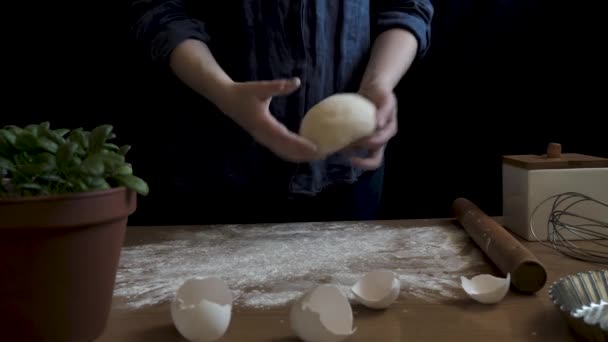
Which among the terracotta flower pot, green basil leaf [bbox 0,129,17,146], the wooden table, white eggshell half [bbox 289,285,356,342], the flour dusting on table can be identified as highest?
green basil leaf [bbox 0,129,17,146]

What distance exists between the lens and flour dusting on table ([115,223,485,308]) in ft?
2.16

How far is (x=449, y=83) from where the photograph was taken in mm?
1473

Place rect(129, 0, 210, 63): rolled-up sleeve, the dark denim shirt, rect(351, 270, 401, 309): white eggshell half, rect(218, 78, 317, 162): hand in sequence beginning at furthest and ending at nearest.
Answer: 1. the dark denim shirt
2. rect(129, 0, 210, 63): rolled-up sleeve
3. rect(218, 78, 317, 162): hand
4. rect(351, 270, 401, 309): white eggshell half

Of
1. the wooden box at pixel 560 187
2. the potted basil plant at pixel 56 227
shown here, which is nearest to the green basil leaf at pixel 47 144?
the potted basil plant at pixel 56 227

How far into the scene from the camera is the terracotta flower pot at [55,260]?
445 millimetres

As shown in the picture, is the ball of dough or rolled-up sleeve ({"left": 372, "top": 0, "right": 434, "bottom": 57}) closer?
the ball of dough

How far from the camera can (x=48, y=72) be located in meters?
1.40

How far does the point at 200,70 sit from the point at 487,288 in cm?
57

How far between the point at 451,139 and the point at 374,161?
62 cm

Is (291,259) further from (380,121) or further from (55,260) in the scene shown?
(55,260)

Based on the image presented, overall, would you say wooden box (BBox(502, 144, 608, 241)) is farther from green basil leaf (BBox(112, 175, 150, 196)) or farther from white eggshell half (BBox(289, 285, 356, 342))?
green basil leaf (BBox(112, 175, 150, 196))

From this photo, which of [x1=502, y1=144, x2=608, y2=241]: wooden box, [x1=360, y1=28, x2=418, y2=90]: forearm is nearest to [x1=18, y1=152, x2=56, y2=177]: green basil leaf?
[x1=360, y1=28, x2=418, y2=90]: forearm

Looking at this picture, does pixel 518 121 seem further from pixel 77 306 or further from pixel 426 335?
pixel 77 306

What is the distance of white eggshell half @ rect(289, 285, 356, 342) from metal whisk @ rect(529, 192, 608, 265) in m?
0.45
